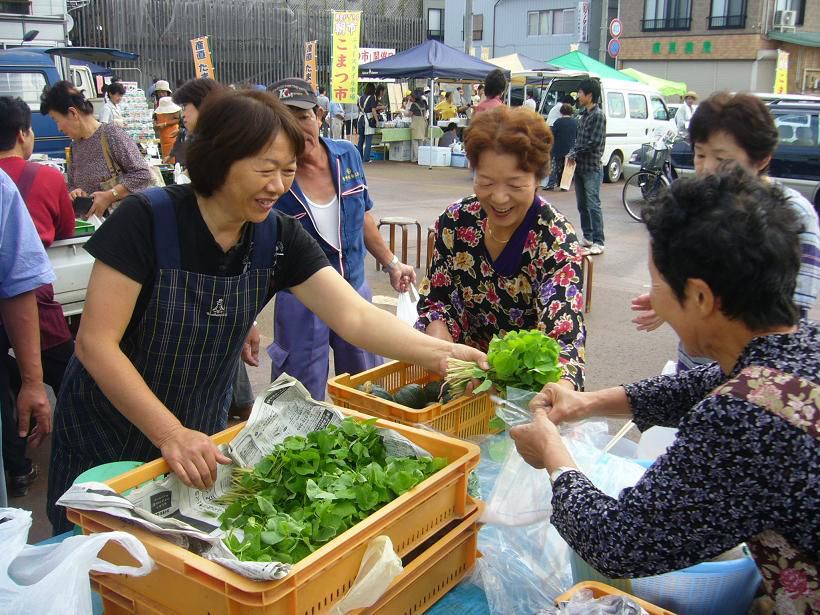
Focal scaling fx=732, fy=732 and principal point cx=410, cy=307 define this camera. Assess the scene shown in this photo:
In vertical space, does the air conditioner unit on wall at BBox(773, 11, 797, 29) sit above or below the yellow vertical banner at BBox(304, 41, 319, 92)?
above

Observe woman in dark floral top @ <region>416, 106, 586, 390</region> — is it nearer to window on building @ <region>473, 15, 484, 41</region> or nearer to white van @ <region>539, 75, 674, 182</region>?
white van @ <region>539, 75, 674, 182</region>

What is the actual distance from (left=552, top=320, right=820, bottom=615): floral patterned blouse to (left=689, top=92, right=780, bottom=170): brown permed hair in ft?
5.04

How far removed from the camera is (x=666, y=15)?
108 feet

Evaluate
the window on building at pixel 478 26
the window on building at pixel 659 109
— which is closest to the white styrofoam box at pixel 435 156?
the window on building at pixel 659 109

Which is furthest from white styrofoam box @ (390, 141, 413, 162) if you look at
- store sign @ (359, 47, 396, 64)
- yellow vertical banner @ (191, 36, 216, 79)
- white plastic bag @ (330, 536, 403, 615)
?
white plastic bag @ (330, 536, 403, 615)

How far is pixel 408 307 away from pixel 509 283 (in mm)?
954

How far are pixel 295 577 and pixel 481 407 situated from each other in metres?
1.14

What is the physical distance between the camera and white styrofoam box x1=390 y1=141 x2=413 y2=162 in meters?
21.2

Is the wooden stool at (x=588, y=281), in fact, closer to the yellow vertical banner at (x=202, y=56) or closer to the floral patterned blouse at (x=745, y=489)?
the floral patterned blouse at (x=745, y=489)

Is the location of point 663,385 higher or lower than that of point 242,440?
higher

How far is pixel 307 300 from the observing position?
2332 mm

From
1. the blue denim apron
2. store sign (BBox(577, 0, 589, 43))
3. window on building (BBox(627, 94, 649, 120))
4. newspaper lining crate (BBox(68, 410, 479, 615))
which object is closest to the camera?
Result: newspaper lining crate (BBox(68, 410, 479, 615))

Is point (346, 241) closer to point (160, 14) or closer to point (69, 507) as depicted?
point (69, 507)

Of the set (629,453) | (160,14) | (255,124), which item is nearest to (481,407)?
(629,453)
